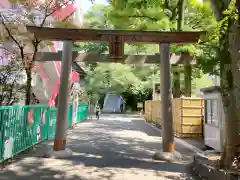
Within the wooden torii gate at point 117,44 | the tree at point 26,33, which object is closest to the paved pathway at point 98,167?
the wooden torii gate at point 117,44

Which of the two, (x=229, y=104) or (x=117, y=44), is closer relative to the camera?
(x=229, y=104)

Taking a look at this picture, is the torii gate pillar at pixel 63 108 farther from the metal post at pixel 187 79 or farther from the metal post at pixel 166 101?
the metal post at pixel 187 79

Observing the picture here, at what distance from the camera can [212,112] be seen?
9.58 metres

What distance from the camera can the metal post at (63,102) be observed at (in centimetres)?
799

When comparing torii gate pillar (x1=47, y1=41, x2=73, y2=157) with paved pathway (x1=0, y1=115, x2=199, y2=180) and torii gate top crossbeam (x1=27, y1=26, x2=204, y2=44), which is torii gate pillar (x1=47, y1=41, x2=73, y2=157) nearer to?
torii gate top crossbeam (x1=27, y1=26, x2=204, y2=44)

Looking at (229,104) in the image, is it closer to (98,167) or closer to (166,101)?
(166,101)

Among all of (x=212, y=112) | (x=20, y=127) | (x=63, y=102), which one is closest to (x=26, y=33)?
(x=63, y=102)

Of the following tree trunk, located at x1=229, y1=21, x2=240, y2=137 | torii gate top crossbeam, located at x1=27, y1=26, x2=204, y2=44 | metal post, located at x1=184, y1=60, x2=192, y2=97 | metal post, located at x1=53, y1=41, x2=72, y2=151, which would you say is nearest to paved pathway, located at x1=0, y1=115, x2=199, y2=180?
metal post, located at x1=53, y1=41, x2=72, y2=151

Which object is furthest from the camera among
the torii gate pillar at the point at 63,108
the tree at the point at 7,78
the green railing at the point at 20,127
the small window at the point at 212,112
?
the tree at the point at 7,78

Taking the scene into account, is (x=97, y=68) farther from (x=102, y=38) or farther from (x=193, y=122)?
(x=102, y=38)

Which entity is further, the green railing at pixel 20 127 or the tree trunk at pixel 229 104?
the green railing at pixel 20 127

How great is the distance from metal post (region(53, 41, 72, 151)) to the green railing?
1.00 meters

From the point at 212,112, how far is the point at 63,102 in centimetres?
579

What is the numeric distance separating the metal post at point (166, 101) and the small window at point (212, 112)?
6.96ft
